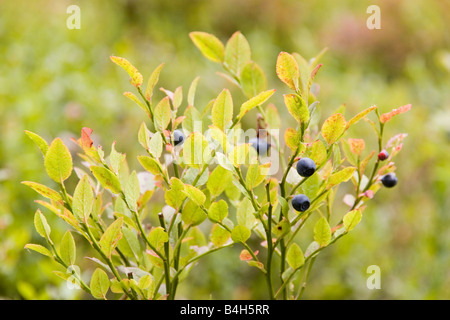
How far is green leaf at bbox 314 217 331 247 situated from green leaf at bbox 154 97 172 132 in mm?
207

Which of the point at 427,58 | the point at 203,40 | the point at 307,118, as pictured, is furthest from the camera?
the point at 427,58

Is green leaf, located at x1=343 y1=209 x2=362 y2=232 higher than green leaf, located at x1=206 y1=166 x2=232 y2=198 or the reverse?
the reverse

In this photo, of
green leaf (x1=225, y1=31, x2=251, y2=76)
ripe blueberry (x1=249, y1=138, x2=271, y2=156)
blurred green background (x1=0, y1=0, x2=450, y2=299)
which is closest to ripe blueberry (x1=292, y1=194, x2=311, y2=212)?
ripe blueberry (x1=249, y1=138, x2=271, y2=156)

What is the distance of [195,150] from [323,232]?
6.9 inches

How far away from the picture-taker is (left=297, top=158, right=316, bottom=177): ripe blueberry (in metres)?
0.52

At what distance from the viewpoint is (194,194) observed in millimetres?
539

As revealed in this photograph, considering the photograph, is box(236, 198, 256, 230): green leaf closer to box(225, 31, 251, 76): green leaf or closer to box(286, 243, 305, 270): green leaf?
box(286, 243, 305, 270): green leaf

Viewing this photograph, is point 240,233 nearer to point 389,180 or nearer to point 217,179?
point 217,179

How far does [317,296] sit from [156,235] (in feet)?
3.63

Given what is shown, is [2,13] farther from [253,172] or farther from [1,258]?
[253,172]

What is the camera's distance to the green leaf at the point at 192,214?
58cm

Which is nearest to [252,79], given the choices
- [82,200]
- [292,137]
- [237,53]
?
[237,53]
